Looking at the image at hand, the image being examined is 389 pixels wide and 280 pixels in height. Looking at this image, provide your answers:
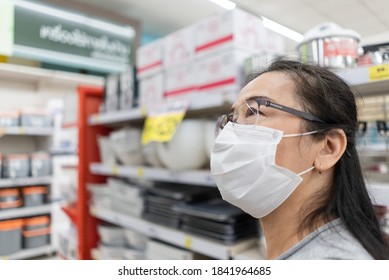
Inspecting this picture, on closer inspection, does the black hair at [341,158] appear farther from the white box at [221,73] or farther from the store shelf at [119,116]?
the store shelf at [119,116]

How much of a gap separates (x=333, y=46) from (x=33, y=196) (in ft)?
10.5

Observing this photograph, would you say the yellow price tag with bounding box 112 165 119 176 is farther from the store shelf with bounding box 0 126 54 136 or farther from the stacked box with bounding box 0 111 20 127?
the stacked box with bounding box 0 111 20 127

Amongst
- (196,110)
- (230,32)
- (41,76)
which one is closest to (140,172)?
(196,110)

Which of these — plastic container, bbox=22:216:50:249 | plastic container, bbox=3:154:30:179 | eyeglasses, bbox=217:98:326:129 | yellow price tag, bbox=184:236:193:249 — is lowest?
plastic container, bbox=22:216:50:249

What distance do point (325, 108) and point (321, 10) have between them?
693 millimetres

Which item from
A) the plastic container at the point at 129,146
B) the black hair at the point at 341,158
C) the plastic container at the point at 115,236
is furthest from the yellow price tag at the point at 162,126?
the plastic container at the point at 115,236

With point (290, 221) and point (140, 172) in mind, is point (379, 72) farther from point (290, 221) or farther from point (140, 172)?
point (140, 172)

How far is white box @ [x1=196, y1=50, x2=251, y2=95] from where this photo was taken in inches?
42.4

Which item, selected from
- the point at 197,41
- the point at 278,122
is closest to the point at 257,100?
the point at 278,122

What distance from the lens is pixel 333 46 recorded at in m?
0.80

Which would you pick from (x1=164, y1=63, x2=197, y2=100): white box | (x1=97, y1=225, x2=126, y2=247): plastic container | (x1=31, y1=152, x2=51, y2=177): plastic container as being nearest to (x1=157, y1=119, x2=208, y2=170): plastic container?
(x1=164, y1=63, x2=197, y2=100): white box

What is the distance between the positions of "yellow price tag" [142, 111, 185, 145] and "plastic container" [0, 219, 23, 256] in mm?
2330

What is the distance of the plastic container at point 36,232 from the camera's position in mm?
2955
